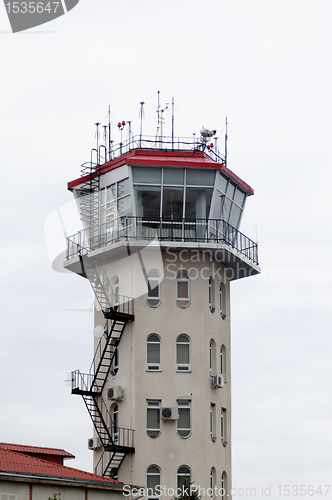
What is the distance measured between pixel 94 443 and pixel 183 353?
5651 mm

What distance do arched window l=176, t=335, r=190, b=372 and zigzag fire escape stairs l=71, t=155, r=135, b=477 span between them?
2.44 metres

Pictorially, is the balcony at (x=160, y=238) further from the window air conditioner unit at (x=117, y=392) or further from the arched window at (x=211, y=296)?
the window air conditioner unit at (x=117, y=392)

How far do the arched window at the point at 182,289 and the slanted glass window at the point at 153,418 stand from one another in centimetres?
471

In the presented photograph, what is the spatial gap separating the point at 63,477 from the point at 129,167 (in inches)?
610

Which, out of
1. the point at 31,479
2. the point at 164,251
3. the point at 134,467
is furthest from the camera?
the point at 164,251

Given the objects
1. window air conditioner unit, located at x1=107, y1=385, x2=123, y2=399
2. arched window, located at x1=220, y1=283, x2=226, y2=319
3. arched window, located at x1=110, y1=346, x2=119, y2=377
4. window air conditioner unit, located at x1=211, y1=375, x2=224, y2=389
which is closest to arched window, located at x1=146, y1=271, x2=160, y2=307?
arched window, located at x1=110, y1=346, x2=119, y2=377

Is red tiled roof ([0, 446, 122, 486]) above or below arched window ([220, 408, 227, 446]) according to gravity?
below

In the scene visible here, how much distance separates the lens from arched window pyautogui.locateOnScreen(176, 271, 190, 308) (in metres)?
41.6

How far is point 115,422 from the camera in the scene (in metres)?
40.5

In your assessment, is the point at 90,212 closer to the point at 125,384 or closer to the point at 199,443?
the point at 125,384

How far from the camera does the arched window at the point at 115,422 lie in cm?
4000

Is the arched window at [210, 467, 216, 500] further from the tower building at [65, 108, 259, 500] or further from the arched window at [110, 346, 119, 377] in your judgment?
the arched window at [110, 346, 119, 377]

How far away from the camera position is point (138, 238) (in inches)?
1628

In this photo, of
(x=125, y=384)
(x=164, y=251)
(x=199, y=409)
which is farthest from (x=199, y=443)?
(x=164, y=251)
